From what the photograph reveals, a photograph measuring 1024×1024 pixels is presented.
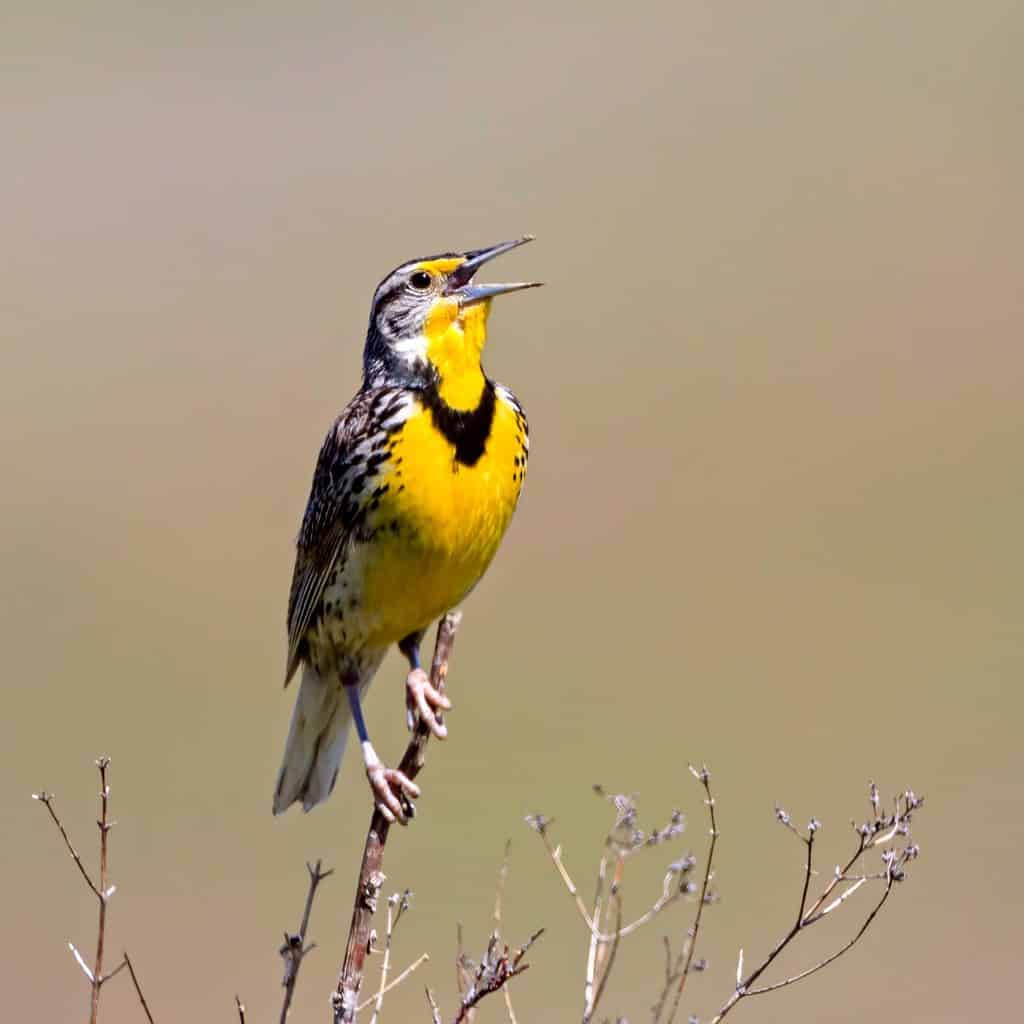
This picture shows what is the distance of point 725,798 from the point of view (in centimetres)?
1020

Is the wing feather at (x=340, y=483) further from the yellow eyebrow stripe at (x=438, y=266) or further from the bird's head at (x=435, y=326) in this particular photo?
the yellow eyebrow stripe at (x=438, y=266)

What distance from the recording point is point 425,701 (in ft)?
13.2

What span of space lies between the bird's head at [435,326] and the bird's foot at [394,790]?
755mm

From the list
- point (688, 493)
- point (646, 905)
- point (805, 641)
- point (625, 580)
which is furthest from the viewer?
point (688, 493)

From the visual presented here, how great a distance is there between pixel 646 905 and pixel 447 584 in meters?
4.64

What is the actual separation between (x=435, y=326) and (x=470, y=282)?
7.5 inches

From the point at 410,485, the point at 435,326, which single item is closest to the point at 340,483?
the point at 410,485

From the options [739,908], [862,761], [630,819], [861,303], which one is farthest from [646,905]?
[861,303]

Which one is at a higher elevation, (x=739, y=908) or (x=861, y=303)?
(x=861, y=303)

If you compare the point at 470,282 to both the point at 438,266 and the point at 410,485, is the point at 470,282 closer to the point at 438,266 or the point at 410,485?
the point at 438,266

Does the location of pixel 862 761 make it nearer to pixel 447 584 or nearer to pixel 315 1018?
pixel 315 1018

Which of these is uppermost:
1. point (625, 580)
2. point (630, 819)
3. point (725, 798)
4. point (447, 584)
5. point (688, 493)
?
point (688, 493)

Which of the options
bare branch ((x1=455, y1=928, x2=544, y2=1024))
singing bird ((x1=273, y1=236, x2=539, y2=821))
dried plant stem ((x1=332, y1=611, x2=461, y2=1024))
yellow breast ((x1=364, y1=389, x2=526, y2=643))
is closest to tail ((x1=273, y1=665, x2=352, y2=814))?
singing bird ((x1=273, y1=236, x2=539, y2=821))

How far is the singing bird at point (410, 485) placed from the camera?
4.19 m
